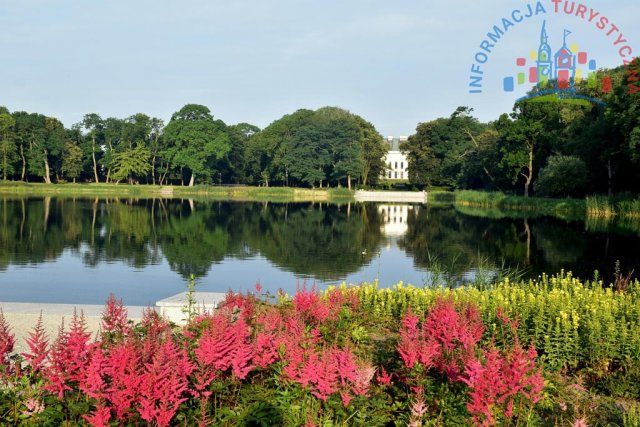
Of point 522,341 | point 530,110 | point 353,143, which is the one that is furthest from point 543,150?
point 522,341

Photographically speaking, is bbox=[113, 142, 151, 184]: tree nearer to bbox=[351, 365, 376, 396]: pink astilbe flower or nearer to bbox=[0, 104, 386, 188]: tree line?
bbox=[0, 104, 386, 188]: tree line

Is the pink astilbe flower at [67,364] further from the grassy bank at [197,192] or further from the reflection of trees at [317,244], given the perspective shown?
the grassy bank at [197,192]

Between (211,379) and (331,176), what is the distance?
90491 mm

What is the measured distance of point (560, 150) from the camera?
59594 millimetres

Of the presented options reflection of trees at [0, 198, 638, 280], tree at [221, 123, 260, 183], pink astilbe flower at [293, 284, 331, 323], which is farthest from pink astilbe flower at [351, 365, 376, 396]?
tree at [221, 123, 260, 183]

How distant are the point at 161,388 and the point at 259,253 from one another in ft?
66.4

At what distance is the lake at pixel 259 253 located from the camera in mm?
17125

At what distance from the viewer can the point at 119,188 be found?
291ft

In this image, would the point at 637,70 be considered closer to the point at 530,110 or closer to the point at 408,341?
the point at 530,110

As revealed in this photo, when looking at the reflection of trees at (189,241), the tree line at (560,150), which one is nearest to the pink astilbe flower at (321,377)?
the reflection of trees at (189,241)

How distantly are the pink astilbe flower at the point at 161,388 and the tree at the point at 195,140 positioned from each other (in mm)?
89204

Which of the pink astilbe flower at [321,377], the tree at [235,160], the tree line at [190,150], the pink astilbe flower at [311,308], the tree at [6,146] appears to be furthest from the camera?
the tree at [235,160]

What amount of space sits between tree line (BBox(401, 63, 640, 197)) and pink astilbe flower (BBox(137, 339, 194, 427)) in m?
41.6

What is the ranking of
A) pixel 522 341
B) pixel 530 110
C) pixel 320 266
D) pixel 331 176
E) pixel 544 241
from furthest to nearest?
1. pixel 331 176
2. pixel 530 110
3. pixel 544 241
4. pixel 320 266
5. pixel 522 341
